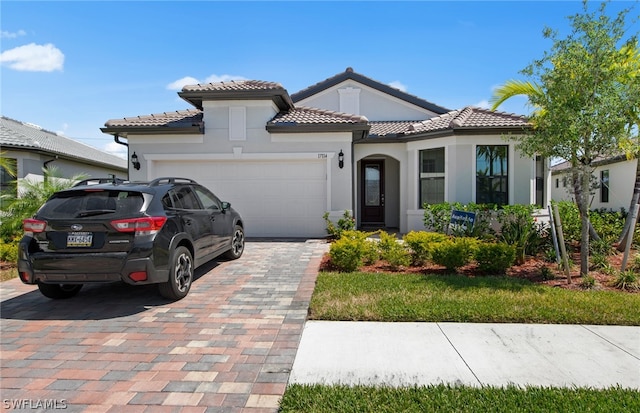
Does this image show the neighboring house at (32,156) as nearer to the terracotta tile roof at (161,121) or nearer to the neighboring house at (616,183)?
the terracotta tile roof at (161,121)

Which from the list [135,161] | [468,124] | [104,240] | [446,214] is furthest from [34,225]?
[468,124]

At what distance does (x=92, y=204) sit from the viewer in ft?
15.3

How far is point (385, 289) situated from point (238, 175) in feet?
22.4

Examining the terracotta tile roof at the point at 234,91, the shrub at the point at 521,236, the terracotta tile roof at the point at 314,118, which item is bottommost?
the shrub at the point at 521,236

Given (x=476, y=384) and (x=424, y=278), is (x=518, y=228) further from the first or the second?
(x=476, y=384)

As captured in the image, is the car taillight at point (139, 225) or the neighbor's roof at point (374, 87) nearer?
the car taillight at point (139, 225)

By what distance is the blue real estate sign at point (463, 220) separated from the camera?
8266 mm

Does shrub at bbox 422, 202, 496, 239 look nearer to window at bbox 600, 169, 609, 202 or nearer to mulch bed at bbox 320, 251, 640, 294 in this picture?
mulch bed at bbox 320, 251, 640, 294

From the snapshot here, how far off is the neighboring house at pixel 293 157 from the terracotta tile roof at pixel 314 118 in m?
0.03

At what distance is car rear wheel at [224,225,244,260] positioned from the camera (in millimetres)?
7520

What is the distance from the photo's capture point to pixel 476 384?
298cm

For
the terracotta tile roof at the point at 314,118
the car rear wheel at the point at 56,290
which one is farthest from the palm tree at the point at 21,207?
the terracotta tile roof at the point at 314,118

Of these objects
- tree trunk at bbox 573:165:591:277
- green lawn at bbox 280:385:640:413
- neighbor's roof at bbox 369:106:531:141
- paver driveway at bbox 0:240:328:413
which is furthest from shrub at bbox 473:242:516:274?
neighbor's roof at bbox 369:106:531:141

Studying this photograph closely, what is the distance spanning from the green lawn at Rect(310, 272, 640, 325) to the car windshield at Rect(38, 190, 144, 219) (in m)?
2.81
